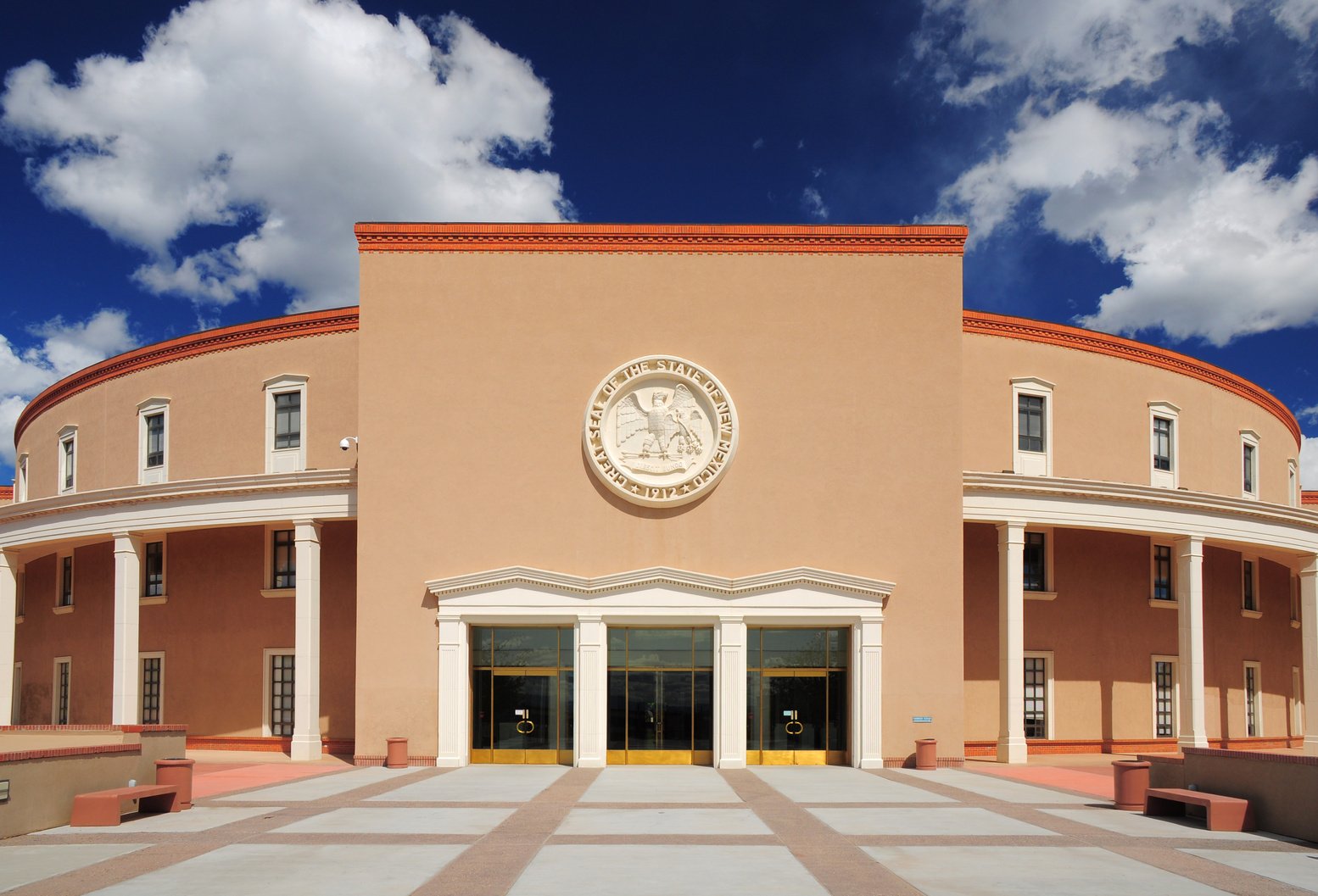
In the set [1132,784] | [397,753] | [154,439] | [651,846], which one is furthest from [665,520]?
[154,439]

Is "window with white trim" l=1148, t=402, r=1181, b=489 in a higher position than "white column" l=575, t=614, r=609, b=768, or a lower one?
higher

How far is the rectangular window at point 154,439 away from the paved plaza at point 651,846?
16.0 meters

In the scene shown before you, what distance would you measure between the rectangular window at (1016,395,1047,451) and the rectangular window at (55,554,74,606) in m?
31.2

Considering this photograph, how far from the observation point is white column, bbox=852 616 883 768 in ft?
87.9

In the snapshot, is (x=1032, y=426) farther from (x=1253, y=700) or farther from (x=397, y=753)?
(x=397, y=753)

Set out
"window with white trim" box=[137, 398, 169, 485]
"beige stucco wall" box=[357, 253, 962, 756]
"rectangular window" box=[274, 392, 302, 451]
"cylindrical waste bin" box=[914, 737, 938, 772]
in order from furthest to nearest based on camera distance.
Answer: "window with white trim" box=[137, 398, 169, 485], "rectangular window" box=[274, 392, 302, 451], "beige stucco wall" box=[357, 253, 962, 756], "cylindrical waste bin" box=[914, 737, 938, 772]

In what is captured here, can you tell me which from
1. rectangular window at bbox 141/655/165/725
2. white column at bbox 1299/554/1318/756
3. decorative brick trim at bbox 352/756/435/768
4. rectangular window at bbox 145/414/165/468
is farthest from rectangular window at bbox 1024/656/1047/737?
rectangular window at bbox 145/414/165/468

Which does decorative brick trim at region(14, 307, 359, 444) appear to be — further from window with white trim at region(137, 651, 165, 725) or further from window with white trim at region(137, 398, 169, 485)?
window with white trim at region(137, 651, 165, 725)

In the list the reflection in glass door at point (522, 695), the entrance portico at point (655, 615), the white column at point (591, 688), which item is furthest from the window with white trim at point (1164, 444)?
the reflection in glass door at point (522, 695)

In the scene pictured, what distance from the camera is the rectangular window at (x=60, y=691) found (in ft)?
120

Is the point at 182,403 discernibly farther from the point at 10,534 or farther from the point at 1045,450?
the point at 1045,450

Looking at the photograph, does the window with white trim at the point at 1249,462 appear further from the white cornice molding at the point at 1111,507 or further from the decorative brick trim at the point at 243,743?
the decorative brick trim at the point at 243,743

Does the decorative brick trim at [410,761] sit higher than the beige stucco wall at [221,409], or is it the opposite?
the beige stucco wall at [221,409]

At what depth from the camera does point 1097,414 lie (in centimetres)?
3416
